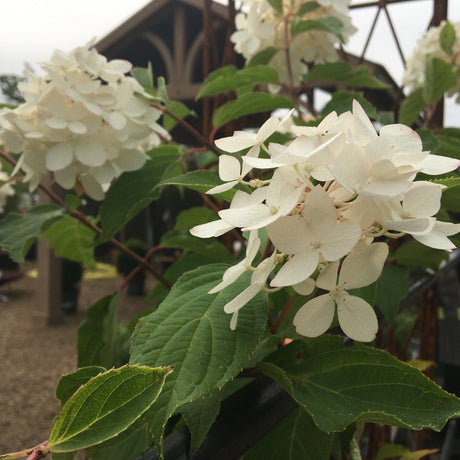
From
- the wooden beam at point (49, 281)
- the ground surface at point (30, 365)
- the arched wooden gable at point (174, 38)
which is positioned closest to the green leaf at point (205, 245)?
the ground surface at point (30, 365)

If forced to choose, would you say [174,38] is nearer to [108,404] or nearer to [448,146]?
[448,146]

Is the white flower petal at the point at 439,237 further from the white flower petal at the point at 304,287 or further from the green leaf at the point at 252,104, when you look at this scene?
the green leaf at the point at 252,104

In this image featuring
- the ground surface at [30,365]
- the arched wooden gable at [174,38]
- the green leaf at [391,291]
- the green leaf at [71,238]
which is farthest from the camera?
the arched wooden gable at [174,38]

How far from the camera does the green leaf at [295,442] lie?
0.34 m

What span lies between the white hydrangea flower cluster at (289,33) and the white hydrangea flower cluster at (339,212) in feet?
2.12

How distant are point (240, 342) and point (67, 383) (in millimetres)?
125

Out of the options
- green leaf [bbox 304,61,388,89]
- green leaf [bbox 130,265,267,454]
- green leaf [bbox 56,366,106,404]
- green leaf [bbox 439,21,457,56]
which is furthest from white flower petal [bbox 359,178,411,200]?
green leaf [bbox 439,21,457,56]

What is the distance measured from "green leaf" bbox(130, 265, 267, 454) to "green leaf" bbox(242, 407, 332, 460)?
0.11 m

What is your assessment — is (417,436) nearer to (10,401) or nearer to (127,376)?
(127,376)

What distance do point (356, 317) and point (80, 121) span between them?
0.48m

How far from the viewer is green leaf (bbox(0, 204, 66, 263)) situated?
0.70 meters

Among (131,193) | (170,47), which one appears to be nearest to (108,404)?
(131,193)

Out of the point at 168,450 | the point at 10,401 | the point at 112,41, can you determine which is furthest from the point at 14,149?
the point at 112,41

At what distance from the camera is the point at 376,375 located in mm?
304
